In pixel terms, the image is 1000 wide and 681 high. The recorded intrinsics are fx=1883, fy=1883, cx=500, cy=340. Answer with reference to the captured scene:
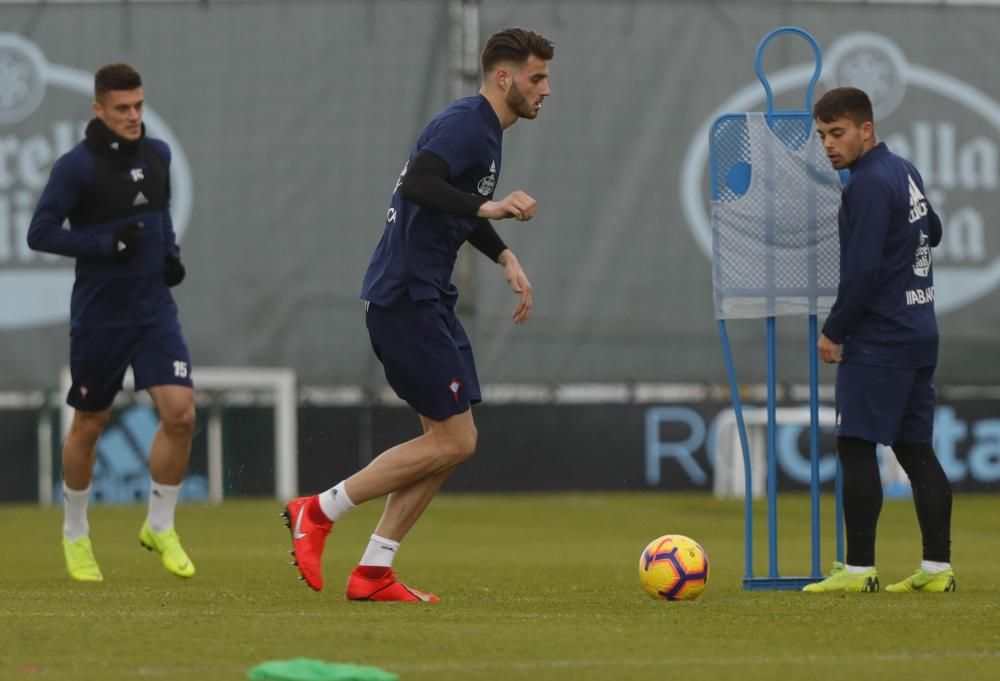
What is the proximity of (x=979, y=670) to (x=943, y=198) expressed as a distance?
10296 mm

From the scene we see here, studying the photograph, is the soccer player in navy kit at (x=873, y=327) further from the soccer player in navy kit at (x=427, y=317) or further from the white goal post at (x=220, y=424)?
the white goal post at (x=220, y=424)

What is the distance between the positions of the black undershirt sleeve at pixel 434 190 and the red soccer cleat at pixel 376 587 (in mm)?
1367

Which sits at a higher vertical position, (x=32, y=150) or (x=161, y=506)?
(x=32, y=150)

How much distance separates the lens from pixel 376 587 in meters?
6.95

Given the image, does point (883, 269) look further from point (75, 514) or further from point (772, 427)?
point (75, 514)

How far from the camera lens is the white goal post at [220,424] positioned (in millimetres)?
14414

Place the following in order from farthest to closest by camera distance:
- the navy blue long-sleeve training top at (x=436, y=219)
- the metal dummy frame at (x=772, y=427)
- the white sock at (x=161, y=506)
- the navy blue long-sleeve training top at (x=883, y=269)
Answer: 1. the white sock at (x=161, y=506)
2. the metal dummy frame at (x=772, y=427)
3. the navy blue long-sleeve training top at (x=883, y=269)
4. the navy blue long-sleeve training top at (x=436, y=219)

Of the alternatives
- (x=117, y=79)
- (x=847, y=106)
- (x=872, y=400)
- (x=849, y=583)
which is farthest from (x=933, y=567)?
(x=117, y=79)

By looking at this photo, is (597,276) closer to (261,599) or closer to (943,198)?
(943,198)

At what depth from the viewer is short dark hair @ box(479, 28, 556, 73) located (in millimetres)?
6934

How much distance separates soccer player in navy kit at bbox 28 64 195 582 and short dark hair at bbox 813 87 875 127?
3.01 m

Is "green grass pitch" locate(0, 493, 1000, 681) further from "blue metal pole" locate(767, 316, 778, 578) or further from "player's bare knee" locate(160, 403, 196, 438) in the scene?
"player's bare knee" locate(160, 403, 196, 438)

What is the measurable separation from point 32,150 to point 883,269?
348 inches

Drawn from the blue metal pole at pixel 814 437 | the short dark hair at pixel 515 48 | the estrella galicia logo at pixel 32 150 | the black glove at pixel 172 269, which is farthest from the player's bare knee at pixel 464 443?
the estrella galicia logo at pixel 32 150
